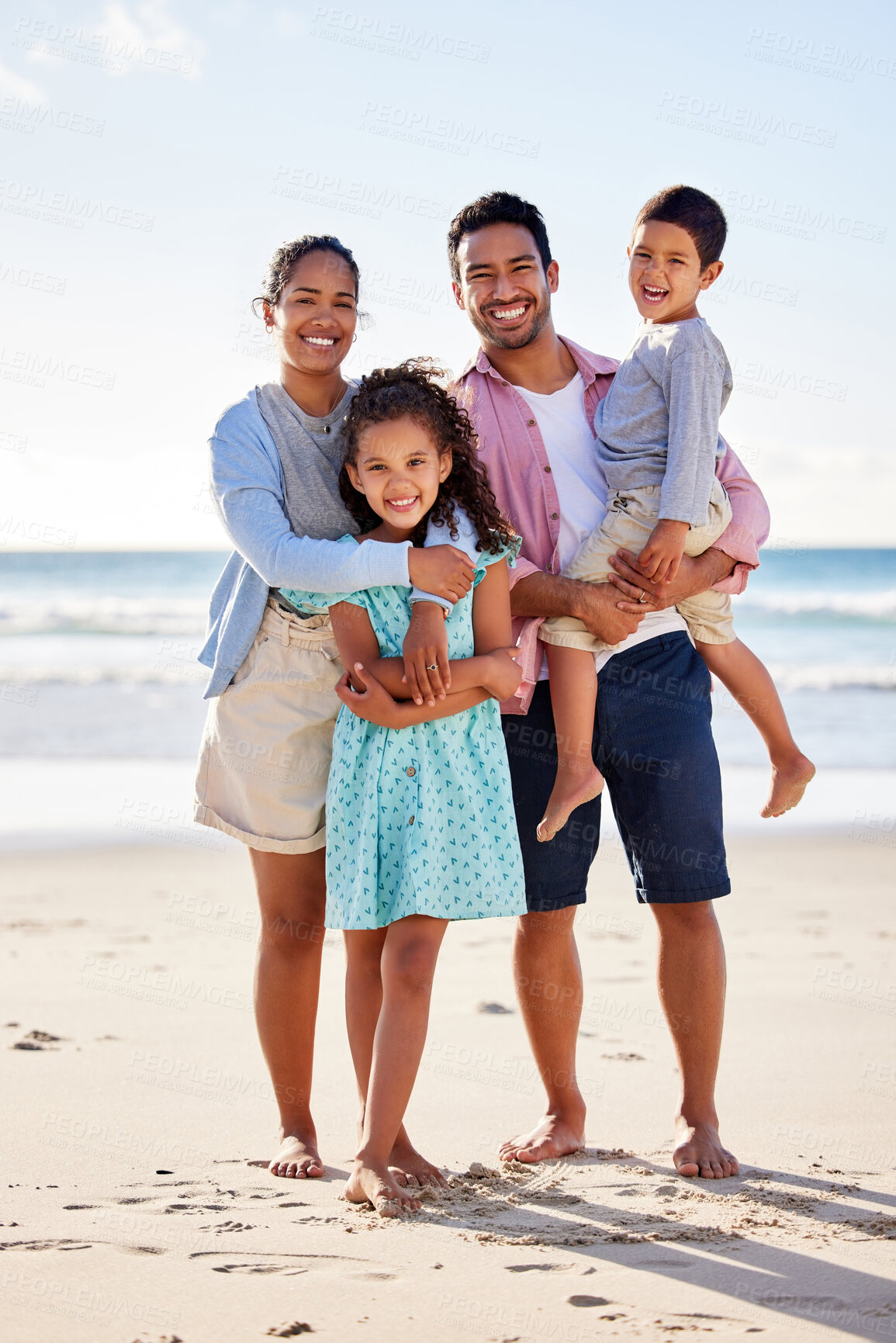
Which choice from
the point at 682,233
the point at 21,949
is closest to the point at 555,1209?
the point at 682,233

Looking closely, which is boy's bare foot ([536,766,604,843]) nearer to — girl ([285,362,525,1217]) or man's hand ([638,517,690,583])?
girl ([285,362,525,1217])

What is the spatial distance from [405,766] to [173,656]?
49.6 ft

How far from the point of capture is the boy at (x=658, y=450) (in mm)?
2887

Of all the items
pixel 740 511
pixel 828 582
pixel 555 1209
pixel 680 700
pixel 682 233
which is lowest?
pixel 555 1209

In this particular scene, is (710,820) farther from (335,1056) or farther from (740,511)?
(335,1056)

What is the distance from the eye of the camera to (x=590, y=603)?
292cm

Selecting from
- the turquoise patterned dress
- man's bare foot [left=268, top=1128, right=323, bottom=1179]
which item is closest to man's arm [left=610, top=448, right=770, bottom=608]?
the turquoise patterned dress

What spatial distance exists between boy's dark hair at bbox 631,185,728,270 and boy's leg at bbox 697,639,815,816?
98 centimetres

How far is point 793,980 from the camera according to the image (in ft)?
15.1

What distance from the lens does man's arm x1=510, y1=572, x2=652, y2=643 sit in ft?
9.55

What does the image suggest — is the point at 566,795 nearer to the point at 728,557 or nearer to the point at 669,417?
the point at 728,557

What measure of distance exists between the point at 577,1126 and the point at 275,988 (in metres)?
0.83

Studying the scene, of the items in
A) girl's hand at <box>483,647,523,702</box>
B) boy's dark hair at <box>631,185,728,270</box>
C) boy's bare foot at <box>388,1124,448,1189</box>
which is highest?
boy's dark hair at <box>631,185,728,270</box>

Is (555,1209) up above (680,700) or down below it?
below
